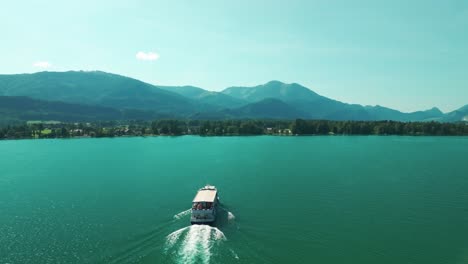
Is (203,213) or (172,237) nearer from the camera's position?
(172,237)

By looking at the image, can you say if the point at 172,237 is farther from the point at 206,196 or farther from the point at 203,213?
the point at 206,196

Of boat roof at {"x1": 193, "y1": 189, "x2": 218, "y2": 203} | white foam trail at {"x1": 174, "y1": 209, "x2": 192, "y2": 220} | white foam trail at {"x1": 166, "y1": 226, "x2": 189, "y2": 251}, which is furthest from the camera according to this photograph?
white foam trail at {"x1": 174, "y1": 209, "x2": 192, "y2": 220}

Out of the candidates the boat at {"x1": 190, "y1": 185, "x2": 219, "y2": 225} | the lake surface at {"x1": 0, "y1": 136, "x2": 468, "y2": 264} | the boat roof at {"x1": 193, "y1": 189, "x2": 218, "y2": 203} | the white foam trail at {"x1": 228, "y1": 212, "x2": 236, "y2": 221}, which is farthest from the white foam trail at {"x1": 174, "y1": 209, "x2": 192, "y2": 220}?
the white foam trail at {"x1": 228, "y1": 212, "x2": 236, "y2": 221}

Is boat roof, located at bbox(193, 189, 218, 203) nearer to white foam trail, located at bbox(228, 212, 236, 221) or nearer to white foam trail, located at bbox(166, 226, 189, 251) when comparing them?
white foam trail, located at bbox(228, 212, 236, 221)

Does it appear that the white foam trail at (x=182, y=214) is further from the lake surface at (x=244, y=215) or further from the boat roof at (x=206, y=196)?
the boat roof at (x=206, y=196)

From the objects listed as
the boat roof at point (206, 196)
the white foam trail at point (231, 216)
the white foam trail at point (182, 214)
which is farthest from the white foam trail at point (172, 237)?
the white foam trail at point (231, 216)

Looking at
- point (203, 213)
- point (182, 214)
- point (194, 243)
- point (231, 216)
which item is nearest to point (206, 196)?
point (182, 214)
